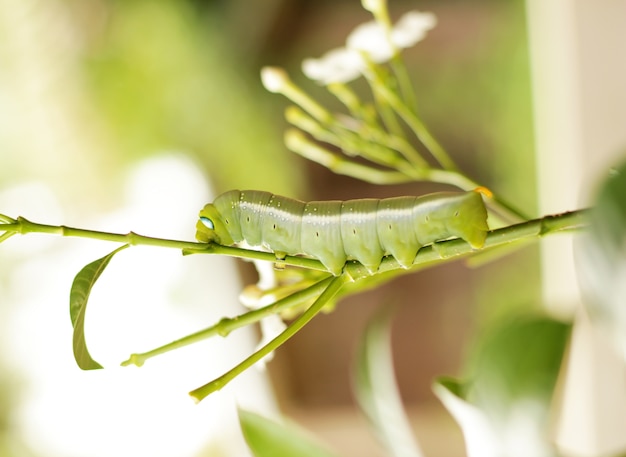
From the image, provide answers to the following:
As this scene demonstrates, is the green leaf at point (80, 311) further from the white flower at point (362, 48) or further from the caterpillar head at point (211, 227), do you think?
the white flower at point (362, 48)

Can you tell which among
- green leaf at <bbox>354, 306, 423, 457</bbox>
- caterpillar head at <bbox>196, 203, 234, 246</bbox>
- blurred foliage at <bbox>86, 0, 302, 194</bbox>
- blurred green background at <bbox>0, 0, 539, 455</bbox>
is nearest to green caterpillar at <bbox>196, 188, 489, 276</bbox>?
caterpillar head at <bbox>196, 203, 234, 246</bbox>

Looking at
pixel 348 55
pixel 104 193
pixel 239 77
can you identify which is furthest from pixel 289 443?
pixel 239 77

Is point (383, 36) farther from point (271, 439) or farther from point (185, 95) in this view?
point (185, 95)

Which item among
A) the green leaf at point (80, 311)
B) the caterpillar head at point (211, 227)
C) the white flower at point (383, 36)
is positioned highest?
the white flower at point (383, 36)

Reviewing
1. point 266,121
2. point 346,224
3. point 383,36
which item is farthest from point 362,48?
point 266,121

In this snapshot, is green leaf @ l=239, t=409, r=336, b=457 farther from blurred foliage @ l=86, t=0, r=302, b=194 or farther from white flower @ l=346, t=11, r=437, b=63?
blurred foliage @ l=86, t=0, r=302, b=194

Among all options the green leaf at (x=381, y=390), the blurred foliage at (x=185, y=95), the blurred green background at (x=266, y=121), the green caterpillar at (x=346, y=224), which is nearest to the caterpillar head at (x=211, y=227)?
the green caterpillar at (x=346, y=224)
